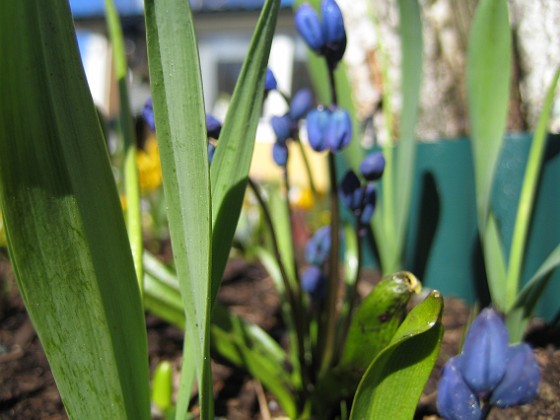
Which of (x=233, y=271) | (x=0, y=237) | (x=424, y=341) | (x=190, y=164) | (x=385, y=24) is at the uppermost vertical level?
(x=385, y=24)

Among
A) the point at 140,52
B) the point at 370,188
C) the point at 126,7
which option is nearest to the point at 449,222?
the point at 370,188

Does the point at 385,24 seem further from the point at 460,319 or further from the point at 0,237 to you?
the point at 0,237

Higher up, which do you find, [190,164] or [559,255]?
[190,164]

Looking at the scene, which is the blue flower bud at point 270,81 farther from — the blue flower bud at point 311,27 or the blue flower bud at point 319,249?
the blue flower bud at point 319,249

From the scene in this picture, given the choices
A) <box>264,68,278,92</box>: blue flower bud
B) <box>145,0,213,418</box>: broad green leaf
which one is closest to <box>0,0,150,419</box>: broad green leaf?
<box>145,0,213,418</box>: broad green leaf

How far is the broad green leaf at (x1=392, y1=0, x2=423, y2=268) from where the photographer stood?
986 mm

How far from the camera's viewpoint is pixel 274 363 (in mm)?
908

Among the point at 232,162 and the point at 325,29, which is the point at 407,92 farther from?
the point at 232,162

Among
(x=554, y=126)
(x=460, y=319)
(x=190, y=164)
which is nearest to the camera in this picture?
(x=190, y=164)

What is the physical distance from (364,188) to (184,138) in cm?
34

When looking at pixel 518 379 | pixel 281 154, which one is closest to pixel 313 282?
pixel 281 154

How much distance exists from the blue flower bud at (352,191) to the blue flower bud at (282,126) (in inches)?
4.2

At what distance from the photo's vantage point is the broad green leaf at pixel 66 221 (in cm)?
46

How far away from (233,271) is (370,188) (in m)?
1.03
